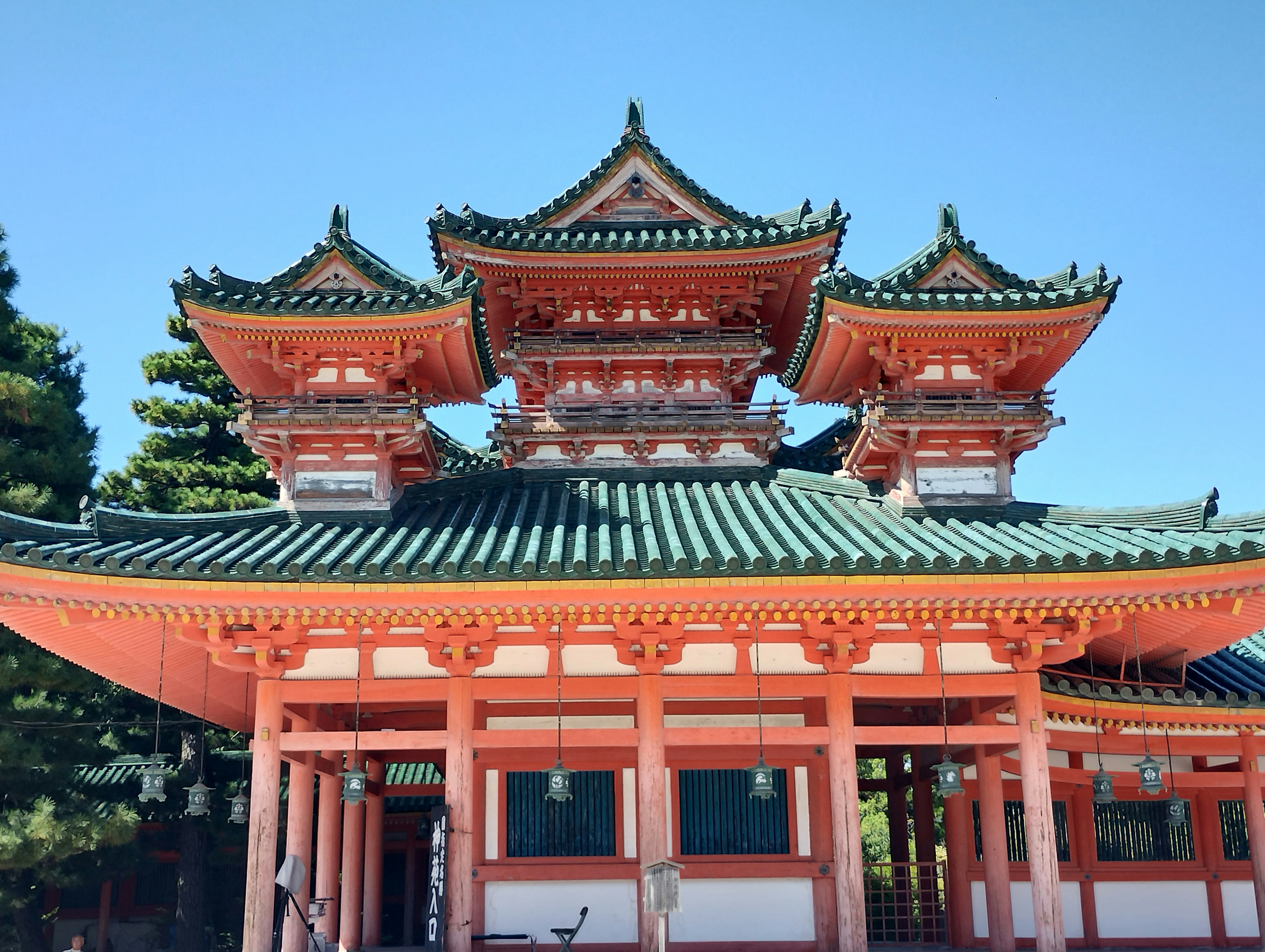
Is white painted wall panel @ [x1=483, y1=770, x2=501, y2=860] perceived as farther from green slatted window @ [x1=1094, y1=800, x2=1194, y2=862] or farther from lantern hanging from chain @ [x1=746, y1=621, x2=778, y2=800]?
green slatted window @ [x1=1094, y1=800, x2=1194, y2=862]

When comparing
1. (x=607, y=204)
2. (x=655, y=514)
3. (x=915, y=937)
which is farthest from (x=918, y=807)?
(x=607, y=204)

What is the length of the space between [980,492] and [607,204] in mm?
8521

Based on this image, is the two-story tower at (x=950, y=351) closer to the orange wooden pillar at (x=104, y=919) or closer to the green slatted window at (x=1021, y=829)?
the green slatted window at (x=1021, y=829)

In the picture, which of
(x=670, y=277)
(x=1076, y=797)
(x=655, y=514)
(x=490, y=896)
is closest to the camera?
(x=490, y=896)

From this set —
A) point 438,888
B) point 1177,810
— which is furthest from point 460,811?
point 1177,810

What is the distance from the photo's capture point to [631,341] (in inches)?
763

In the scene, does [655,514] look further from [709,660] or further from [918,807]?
[918,807]

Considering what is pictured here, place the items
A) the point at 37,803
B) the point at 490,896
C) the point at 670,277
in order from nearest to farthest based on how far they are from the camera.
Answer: the point at 490,896 → the point at 670,277 → the point at 37,803

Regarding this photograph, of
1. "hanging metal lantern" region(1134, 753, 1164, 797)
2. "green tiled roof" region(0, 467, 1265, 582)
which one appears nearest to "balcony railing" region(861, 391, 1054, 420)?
"green tiled roof" region(0, 467, 1265, 582)

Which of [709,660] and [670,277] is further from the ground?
[670,277]

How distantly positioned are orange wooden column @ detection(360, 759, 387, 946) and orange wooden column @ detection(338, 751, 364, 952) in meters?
0.15

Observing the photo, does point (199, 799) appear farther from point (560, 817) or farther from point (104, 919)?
point (104, 919)

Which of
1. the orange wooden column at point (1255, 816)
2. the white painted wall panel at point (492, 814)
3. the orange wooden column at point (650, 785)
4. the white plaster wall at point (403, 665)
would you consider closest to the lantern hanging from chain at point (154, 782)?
the white plaster wall at point (403, 665)

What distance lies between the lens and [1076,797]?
18.1 m
